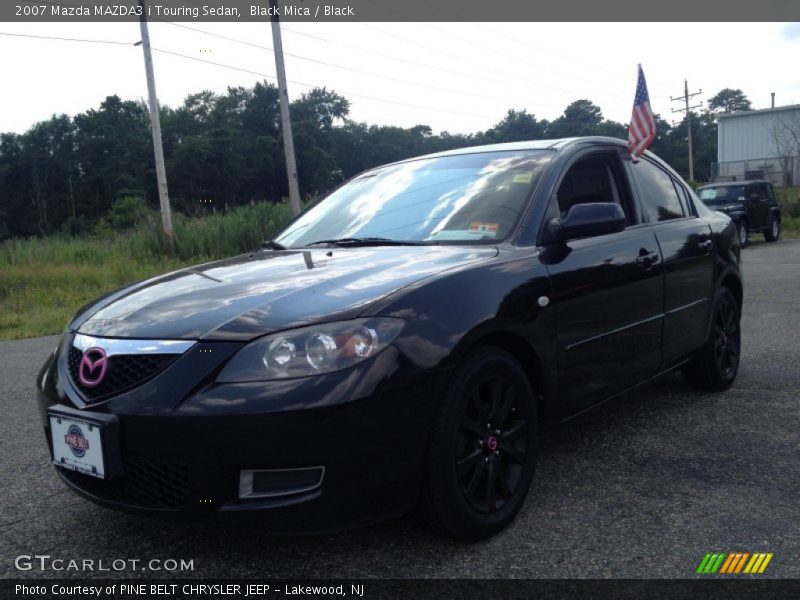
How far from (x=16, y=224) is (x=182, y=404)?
66.5m

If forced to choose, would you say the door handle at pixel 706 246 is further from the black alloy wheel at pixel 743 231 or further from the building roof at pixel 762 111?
the building roof at pixel 762 111

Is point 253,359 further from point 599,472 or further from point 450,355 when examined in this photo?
point 599,472

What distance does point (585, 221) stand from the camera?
10.7 feet

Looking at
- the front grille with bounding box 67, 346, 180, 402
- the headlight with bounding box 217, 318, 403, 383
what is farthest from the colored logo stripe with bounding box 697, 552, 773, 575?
the front grille with bounding box 67, 346, 180, 402

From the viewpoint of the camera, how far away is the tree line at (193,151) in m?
58.6

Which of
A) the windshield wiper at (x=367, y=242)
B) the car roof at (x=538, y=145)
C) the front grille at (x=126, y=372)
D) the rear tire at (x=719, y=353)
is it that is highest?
the car roof at (x=538, y=145)

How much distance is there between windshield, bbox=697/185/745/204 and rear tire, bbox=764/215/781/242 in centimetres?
180

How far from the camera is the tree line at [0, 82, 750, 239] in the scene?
192ft

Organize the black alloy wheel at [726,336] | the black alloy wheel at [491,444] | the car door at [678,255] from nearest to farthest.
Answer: the black alloy wheel at [491,444] < the car door at [678,255] < the black alloy wheel at [726,336]

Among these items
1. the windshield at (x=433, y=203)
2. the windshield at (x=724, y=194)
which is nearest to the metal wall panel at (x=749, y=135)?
the windshield at (x=724, y=194)

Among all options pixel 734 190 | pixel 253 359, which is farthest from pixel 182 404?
pixel 734 190

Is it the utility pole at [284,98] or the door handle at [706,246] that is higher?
the utility pole at [284,98]

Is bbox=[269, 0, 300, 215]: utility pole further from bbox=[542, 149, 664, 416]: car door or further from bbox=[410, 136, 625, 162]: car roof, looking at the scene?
bbox=[542, 149, 664, 416]: car door

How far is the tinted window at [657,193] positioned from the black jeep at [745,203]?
17064mm
